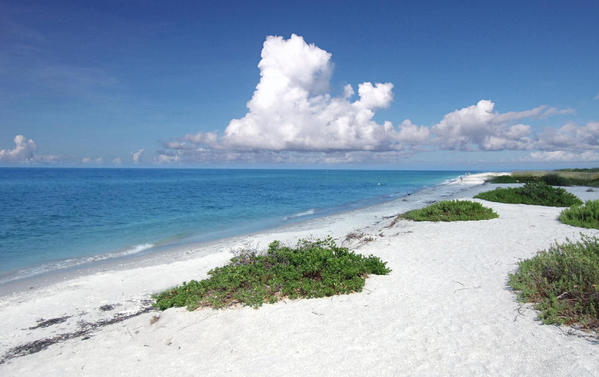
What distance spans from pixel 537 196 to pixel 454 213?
350 inches

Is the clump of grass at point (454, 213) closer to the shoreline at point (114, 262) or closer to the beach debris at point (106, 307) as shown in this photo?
the shoreline at point (114, 262)

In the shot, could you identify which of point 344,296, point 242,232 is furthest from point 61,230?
point 344,296

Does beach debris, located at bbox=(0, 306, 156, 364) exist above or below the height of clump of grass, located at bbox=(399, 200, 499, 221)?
below

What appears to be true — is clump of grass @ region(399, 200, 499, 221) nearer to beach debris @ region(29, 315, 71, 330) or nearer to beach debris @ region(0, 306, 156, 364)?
beach debris @ region(0, 306, 156, 364)

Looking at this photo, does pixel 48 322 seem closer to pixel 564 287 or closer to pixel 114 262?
pixel 114 262

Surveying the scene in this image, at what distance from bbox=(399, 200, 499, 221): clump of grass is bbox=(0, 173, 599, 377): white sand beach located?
5433mm

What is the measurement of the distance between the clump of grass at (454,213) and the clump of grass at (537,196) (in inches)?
252

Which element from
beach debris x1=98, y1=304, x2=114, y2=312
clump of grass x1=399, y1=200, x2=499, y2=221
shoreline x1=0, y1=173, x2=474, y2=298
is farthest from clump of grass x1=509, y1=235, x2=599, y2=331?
shoreline x1=0, y1=173, x2=474, y2=298

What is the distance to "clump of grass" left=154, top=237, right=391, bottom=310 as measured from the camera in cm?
695

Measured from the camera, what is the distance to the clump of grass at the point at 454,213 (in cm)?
1517

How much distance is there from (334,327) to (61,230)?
20894mm

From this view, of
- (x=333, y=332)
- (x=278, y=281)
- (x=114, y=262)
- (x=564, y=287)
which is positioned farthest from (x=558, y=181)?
(x=114, y=262)

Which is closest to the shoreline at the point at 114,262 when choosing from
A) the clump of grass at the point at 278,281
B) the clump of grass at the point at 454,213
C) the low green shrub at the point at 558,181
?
the clump of grass at the point at 278,281

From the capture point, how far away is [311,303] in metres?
6.63
